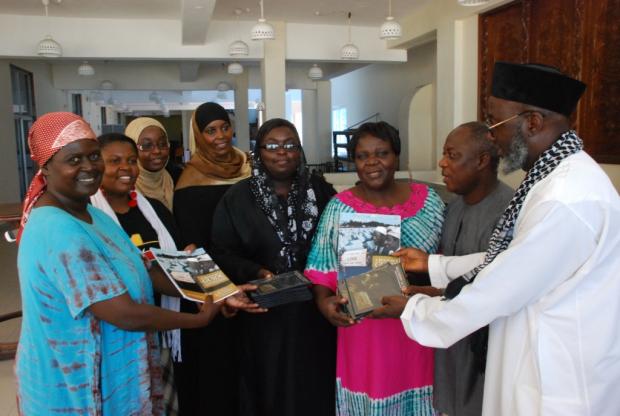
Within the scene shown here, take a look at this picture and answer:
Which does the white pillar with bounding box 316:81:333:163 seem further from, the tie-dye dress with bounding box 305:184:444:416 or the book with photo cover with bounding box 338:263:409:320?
the book with photo cover with bounding box 338:263:409:320

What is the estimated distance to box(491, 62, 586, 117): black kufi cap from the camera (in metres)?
1.49

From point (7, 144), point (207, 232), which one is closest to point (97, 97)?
point (7, 144)

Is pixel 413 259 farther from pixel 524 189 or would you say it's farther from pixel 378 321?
pixel 524 189

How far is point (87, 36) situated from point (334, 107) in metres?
13.3

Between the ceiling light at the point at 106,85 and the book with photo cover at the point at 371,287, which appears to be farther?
the ceiling light at the point at 106,85

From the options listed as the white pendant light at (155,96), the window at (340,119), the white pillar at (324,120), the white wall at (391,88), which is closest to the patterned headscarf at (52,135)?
the white wall at (391,88)

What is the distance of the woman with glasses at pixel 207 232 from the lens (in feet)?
8.64

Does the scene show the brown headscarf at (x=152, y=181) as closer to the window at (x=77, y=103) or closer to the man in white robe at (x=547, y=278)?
the man in white robe at (x=547, y=278)

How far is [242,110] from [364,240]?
558 inches

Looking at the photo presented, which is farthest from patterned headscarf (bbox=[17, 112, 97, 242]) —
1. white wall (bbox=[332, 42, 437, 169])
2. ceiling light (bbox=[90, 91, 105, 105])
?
ceiling light (bbox=[90, 91, 105, 105])

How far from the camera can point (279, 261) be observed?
7.62 ft

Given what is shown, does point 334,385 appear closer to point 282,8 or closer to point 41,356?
point 41,356

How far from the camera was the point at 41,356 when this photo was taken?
1.53 m

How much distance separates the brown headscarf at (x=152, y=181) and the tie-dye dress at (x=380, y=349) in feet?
3.52
